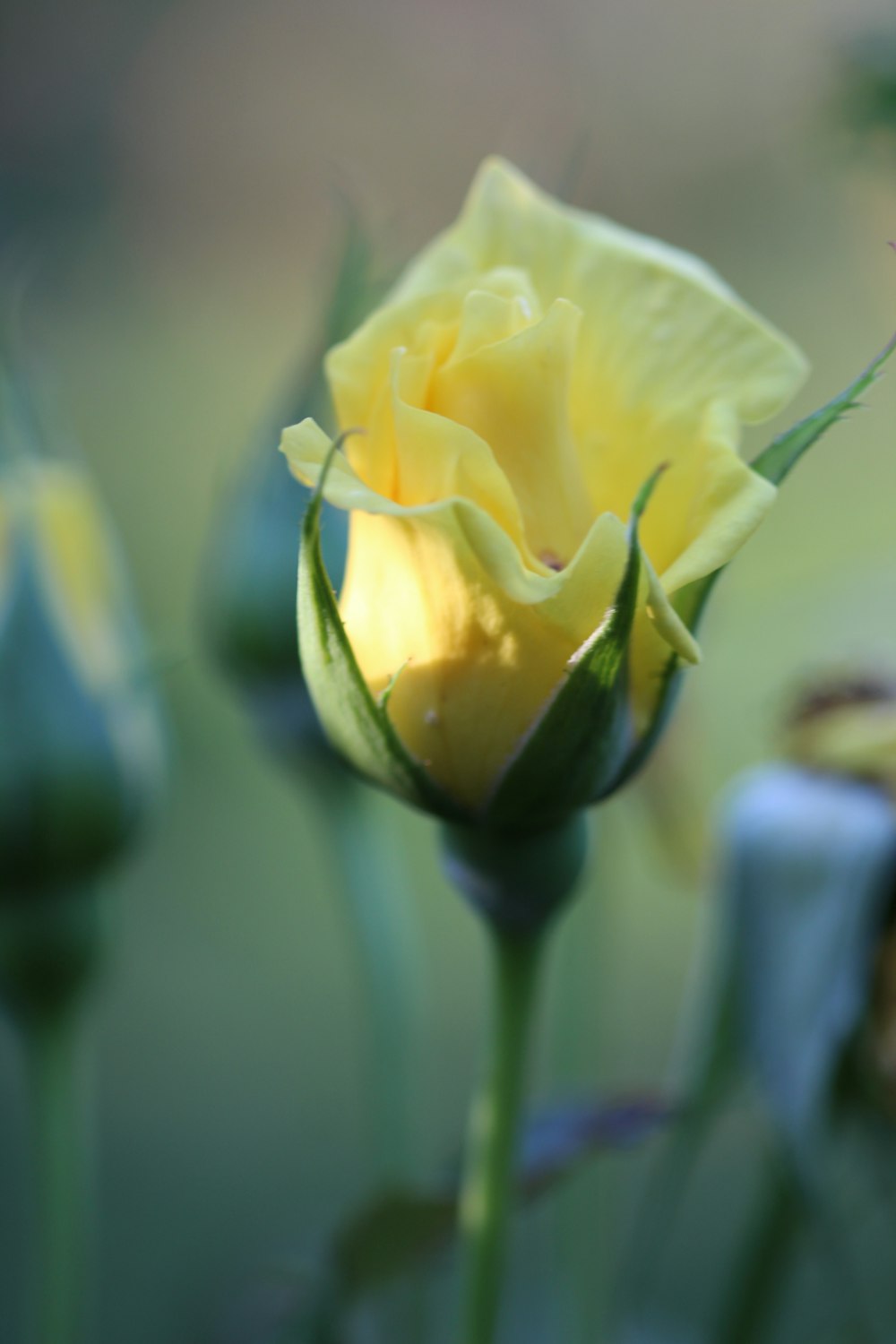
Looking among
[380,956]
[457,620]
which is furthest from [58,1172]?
[457,620]

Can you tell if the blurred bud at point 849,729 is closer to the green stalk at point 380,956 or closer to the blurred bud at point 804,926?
the blurred bud at point 804,926

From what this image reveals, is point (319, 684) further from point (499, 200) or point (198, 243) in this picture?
point (198, 243)

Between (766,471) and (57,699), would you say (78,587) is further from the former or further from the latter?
(766,471)

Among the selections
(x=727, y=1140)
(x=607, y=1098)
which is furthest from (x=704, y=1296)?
(x=607, y=1098)

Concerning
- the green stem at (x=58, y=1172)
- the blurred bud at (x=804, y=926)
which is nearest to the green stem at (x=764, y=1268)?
the blurred bud at (x=804, y=926)

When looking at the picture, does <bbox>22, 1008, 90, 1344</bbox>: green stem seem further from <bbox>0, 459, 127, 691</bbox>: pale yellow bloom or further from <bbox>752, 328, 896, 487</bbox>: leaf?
<bbox>752, 328, 896, 487</bbox>: leaf

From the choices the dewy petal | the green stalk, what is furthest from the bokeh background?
the dewy petal

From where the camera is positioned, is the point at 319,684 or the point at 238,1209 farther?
the point at 238,1209
